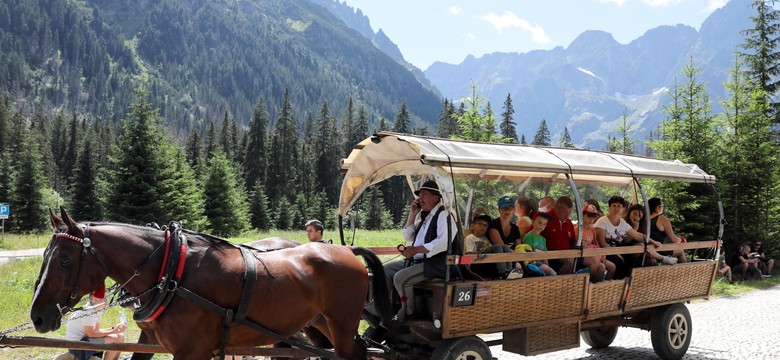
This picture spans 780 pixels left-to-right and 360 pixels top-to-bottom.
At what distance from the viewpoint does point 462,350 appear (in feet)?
19.4

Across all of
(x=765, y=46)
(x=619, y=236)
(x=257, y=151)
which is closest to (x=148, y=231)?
(x=619, y=236)

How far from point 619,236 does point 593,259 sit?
3.35 feet

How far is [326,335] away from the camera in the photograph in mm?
6023

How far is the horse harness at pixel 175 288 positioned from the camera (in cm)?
447

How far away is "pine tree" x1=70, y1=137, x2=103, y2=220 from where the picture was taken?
2235 inches

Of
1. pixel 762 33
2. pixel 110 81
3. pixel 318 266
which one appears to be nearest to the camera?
pixel 318 266

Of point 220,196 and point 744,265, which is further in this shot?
point 220,196

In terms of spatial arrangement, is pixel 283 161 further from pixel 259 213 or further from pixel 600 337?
pixel 600 337

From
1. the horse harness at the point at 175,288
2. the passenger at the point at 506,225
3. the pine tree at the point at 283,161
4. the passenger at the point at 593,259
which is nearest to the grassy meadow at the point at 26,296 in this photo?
the passenger at the point at 506,225

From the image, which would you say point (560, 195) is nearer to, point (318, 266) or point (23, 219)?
point (318, 266)

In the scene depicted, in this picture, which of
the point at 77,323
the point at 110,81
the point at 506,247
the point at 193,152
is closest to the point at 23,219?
the point at 193,152

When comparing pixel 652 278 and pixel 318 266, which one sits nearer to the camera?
pixel 318 266

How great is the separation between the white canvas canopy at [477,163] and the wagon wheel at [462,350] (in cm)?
148

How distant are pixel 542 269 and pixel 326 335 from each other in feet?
8.89
